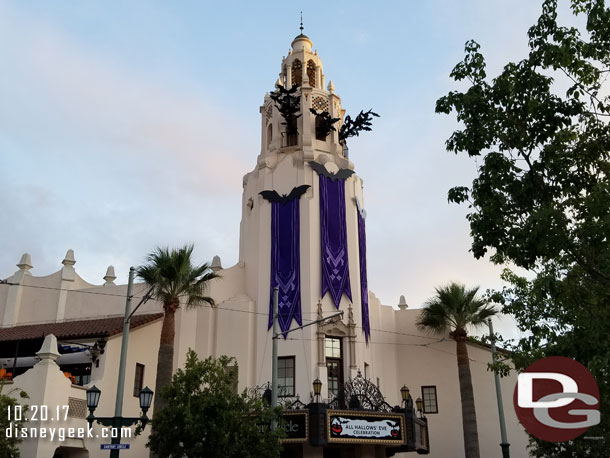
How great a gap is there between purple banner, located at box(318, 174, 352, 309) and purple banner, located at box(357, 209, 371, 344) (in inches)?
56.2

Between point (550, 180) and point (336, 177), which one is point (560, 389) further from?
point (336, 177)

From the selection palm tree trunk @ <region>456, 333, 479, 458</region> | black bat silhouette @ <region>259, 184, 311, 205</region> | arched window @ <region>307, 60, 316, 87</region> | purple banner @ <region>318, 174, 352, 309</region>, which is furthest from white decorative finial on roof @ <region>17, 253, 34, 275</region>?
palm tree trunk @ <region>456, 333, 479, 458</region>

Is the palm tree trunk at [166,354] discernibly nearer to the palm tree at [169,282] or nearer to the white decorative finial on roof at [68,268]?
the palm tree at [169,282]

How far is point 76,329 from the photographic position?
100ft

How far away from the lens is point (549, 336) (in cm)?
1564

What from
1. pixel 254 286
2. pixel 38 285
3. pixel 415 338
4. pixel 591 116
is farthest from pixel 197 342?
pixel 591 116

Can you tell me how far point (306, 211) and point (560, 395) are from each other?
21.0 metres

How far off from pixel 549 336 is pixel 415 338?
22828 mm

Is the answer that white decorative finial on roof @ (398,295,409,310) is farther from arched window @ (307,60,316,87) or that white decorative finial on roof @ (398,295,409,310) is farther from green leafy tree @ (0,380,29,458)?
green leafy tree @ (0,380,29,458)

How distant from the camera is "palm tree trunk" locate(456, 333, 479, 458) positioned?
32.5 m

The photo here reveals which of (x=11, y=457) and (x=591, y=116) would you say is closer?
(x=591, y=116)

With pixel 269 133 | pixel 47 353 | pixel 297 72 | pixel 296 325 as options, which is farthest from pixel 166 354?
pixel 297 72

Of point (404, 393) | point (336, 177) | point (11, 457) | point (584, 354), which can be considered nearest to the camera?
point (584, 354)

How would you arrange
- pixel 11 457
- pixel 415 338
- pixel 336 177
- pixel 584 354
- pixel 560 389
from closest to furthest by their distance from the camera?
pixel 584 354 < pixel 560 389 < pixel 11 457 < pixel 336 177 < pixel 415 338
